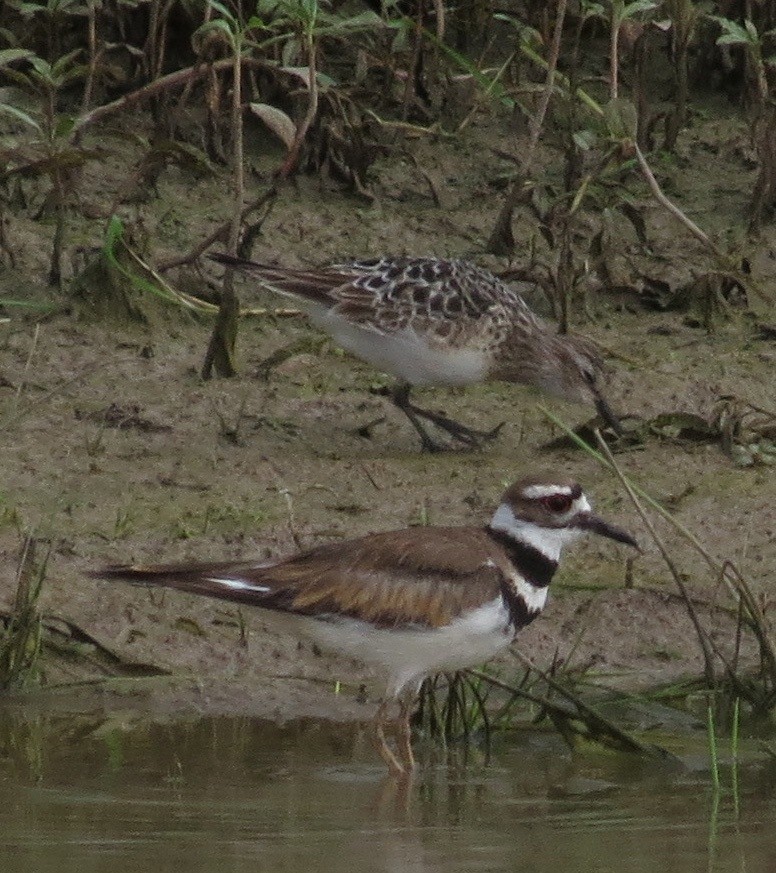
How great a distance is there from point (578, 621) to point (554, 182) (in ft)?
12.8

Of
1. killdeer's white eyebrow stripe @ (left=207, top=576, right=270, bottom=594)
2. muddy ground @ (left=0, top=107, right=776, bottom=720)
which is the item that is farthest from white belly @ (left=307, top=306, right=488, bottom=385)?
killdeer's white eyebrow stripe @ (left=207, top=576, right=270, bottom=594)

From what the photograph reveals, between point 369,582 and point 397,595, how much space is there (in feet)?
0.32

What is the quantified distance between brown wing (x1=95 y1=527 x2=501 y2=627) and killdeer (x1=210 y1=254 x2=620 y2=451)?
2.60 m

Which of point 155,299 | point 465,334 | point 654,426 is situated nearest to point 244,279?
point 155,299

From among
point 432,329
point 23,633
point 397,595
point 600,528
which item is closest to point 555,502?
point 600,528

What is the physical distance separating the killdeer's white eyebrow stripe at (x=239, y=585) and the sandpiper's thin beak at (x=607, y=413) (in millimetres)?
3056

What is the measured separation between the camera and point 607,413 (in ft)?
31.1

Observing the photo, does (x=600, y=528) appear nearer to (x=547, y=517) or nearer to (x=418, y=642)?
(x=547, y=517)

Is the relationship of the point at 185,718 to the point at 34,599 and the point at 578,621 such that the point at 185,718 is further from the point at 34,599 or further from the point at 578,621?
the point at 578,621

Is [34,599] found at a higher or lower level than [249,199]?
higher

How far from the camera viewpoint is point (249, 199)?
11.0m

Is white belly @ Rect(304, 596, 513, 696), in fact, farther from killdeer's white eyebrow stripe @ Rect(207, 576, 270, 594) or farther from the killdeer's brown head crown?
the killdeer's brown head crown

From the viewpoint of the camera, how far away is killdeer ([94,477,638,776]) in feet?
21.6

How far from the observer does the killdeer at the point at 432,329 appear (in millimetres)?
9461
